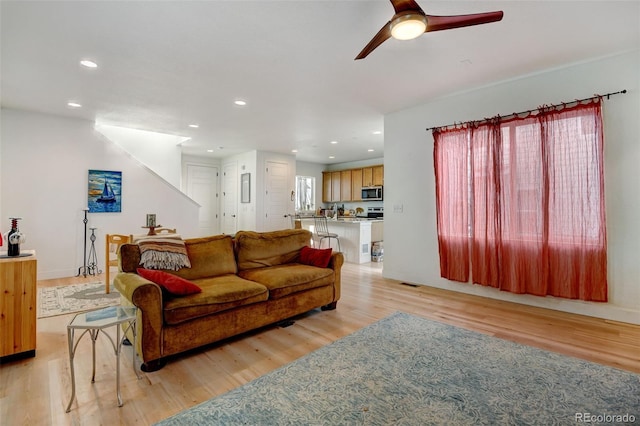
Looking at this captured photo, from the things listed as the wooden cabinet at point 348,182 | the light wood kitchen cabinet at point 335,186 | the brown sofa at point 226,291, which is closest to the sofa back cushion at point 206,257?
the brown sofa at point 226,291

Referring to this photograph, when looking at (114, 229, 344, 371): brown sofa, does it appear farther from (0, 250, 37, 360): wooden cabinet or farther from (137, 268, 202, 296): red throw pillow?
(0, 250, 37, 360): wooden cabinet

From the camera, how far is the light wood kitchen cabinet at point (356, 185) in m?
9.18

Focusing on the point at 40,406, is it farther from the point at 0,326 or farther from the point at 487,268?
the point at 487,268

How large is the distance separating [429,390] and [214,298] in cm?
173

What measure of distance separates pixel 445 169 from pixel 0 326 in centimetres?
482

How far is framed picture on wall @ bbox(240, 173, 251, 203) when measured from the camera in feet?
26.6

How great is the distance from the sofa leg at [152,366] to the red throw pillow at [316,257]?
1.85 m

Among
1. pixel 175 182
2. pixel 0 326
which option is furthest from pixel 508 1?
pixel 175 182

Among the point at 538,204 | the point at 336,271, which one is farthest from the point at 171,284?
the point at 538,204

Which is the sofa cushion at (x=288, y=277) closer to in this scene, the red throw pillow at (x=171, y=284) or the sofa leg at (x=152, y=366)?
the red throw pillow at (x=171, y=284)

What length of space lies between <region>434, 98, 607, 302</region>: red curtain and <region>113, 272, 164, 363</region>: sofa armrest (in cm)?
361

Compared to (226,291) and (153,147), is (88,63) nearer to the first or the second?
(226,291)

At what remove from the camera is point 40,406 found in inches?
70.8

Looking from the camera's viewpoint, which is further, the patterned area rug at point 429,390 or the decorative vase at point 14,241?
the decorative vase at point 14,241
